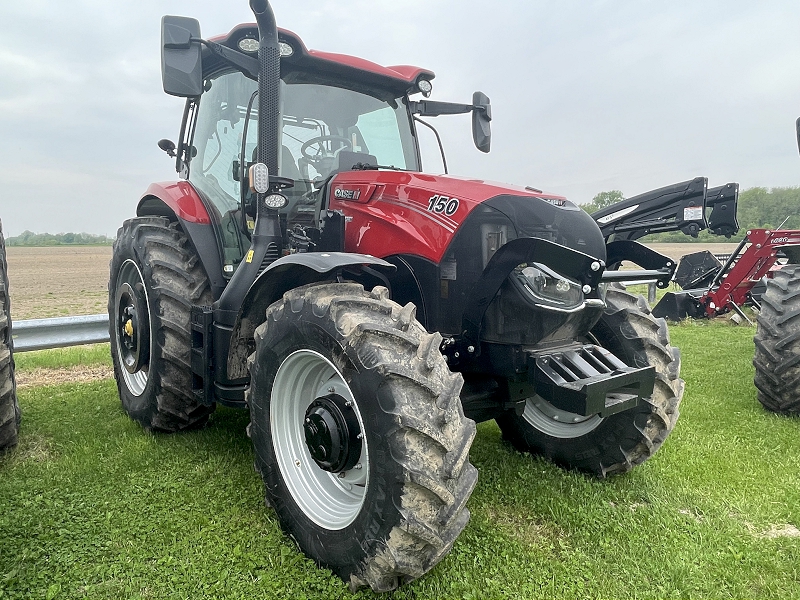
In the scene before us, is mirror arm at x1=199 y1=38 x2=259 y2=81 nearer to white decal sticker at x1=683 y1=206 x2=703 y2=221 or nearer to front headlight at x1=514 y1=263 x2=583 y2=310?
front headlight at x1=514 y1=263 x2=583 y2=310

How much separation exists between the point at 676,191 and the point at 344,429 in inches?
98.5

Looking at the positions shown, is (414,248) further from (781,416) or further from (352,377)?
(781,416)

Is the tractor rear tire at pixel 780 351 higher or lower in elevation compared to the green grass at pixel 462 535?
higher

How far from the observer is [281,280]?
9.01 ft

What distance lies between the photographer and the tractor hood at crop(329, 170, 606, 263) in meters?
2.52

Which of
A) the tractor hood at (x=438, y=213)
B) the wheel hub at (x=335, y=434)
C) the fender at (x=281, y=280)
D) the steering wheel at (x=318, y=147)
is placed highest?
the steering wheel at (x=318, y=147)

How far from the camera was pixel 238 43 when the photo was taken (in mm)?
3127

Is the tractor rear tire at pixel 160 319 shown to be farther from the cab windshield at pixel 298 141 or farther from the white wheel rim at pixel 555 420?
the white wheel rim at pixel 555 420

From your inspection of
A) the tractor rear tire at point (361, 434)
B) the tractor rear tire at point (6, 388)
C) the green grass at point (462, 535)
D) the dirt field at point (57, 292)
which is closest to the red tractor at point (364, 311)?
the tractor rear tire at point (361, 434)

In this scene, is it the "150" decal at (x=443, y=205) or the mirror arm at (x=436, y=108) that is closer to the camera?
the "150" decal at (x=443, y=205)

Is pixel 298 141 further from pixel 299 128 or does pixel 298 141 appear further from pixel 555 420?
pixel 555 420

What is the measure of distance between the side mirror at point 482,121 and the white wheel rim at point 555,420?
5.84 feet

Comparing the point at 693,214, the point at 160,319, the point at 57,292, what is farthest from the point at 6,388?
the point at 57,292

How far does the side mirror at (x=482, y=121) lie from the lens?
3.94 m
